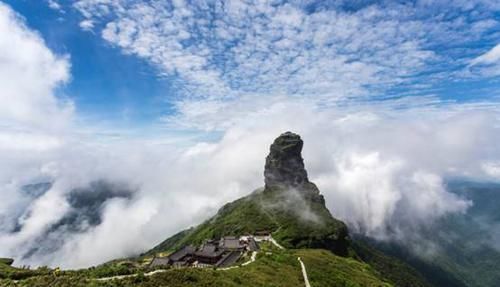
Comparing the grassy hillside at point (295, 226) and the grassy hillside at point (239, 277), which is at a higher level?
the grassy hillside at point (239, 277)

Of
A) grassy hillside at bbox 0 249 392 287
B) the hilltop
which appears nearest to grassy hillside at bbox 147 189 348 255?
the hilltop

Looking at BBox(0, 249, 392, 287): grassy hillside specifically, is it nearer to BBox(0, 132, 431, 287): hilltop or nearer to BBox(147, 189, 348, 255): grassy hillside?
BBox(0, 132, 431, 287): hilltop

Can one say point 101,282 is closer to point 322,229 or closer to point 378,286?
point 378,286

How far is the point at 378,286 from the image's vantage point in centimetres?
9675

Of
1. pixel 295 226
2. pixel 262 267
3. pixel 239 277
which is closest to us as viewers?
pixel 239 277

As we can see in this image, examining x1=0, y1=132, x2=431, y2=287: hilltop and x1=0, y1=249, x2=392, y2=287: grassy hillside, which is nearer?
x1=0, y1=249, x2=392, y2=287: grassy hillside

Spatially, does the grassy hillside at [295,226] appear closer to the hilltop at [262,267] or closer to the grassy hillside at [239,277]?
the hilltop at [262,267]

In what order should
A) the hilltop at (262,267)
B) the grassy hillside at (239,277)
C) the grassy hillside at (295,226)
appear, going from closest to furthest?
1. the grassy hillside at (239,277)
2. the hilltop at (262,267)
3. the grassy hillside at (295,226)

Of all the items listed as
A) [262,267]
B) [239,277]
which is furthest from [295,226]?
[239,277]

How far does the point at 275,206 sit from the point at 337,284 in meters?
115

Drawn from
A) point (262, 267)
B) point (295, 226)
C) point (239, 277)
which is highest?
point (239, 277)

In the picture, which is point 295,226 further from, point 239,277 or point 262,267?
point 239,277

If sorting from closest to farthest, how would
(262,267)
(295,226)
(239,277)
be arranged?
(239,277)
(262,267)
(295,226)

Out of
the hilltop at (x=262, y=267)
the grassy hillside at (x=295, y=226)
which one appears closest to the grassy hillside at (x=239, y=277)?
the hilltop at (x=262, y=267)
